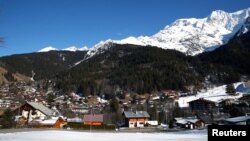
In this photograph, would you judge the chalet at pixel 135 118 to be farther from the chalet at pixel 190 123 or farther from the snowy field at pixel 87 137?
the snowy field at pixel 87 137

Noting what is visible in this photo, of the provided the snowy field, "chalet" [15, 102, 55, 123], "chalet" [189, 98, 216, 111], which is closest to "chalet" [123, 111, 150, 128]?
"chalet" [15, 102, 55, 123]

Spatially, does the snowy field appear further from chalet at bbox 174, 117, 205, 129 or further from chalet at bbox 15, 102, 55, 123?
chalet at bbox 15, 102, 55, 123

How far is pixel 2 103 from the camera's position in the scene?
192 meters

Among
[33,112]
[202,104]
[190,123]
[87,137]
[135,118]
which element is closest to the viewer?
[87,137]

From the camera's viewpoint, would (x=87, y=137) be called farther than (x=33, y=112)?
No

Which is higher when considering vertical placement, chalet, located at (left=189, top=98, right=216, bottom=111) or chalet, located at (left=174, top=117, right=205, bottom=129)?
chalet, located at (left=189, top=98, right=216, bottom=111)

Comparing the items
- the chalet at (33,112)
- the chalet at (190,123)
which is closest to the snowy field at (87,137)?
the chalet at (190,123)

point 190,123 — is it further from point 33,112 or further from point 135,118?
point 33,112

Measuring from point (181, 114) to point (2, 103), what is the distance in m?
98.0

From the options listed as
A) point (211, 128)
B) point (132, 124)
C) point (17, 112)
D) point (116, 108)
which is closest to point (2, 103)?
point (116, 108)

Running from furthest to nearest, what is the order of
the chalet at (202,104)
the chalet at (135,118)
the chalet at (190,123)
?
the chalet at (202,104) < the chalet at (135,118) < the chalet at (190,123)

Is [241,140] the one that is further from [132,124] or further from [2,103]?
[2,103]

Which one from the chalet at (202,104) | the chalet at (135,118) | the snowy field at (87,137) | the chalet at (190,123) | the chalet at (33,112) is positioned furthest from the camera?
the chalet at (202,104)

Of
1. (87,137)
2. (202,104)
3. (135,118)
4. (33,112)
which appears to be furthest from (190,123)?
(202,104)
